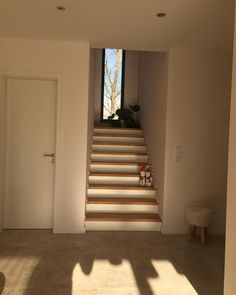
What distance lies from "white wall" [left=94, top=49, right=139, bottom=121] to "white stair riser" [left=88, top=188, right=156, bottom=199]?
9.87 ft

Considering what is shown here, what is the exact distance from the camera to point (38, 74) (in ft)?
12.3

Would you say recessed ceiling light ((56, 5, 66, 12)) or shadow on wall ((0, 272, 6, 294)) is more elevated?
recessed ceiling light ((56, 5, 66, 12))

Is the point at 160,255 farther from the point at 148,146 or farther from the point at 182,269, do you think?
the point at 148,146

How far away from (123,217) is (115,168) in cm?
106

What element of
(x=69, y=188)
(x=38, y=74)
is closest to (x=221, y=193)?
(x=69, y=188)

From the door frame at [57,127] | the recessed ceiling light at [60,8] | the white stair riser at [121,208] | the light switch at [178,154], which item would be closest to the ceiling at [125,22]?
the recessed ceiling light at [60,8]

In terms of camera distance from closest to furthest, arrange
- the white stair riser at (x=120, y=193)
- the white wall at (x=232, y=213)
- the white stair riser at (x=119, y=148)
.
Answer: the white wall at (x=232, y=213)
the white stair riser at (x=120, y=193)
the white stair riser at (x=119, y=148)

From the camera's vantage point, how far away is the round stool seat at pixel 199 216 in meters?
3.64

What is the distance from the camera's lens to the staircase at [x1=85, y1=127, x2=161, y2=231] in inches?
160

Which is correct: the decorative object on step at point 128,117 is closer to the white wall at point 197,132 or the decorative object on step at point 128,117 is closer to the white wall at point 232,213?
the white wall at point 197,132

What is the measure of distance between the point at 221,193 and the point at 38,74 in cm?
290

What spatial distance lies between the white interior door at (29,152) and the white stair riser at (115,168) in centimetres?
111

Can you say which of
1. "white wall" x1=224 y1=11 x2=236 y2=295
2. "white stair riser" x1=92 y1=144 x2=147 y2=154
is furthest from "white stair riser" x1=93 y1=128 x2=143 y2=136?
"white wall" x1=224 y1=11 x2=236 y2=295

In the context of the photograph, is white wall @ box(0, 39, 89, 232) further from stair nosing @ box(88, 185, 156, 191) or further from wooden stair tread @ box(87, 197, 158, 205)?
stair nosing @ box(88, 185, 156, 191)
